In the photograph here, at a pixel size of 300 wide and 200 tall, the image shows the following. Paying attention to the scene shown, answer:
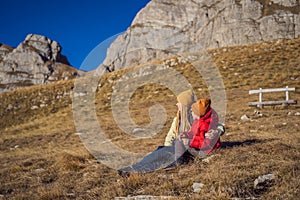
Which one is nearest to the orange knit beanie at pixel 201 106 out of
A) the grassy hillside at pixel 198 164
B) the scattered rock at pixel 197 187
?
the grassy hillside at pixel 198 164

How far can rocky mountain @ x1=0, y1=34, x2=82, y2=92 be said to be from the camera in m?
167

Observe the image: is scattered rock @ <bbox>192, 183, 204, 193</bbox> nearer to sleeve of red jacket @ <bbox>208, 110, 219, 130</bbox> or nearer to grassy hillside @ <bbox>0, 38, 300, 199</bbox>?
grassy hillside @ <bbox>0, 38, 300, 199</bbox>

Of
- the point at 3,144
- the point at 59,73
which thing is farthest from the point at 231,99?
the point at 59,73

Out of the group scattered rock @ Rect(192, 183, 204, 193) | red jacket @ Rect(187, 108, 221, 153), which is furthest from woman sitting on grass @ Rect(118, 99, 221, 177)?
scattered rock @ Rect(192, 183, 204, 193)

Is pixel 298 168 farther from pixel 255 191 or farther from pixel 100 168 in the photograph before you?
pixel 100 168

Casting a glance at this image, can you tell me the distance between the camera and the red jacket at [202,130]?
6809 mm

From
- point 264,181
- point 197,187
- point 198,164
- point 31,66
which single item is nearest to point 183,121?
point 198,164

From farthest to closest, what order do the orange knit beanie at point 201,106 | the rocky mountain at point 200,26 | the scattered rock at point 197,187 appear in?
the rocky mountain at point 200,26 < the orange knit beanie at point 201,106 < the scattered rock at point 197,187

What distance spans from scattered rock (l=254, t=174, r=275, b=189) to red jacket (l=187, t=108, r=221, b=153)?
2341mm

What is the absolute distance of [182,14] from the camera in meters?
160

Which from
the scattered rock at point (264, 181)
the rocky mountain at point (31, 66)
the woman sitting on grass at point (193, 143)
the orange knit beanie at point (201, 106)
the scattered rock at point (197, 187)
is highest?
the rocky mountain at point (31, 66)

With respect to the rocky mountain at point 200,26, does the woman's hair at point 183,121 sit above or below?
below

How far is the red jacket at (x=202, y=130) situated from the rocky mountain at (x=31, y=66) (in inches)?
6353

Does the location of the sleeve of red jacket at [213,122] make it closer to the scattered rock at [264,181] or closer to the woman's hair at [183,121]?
the woman's hair at [183,121]
